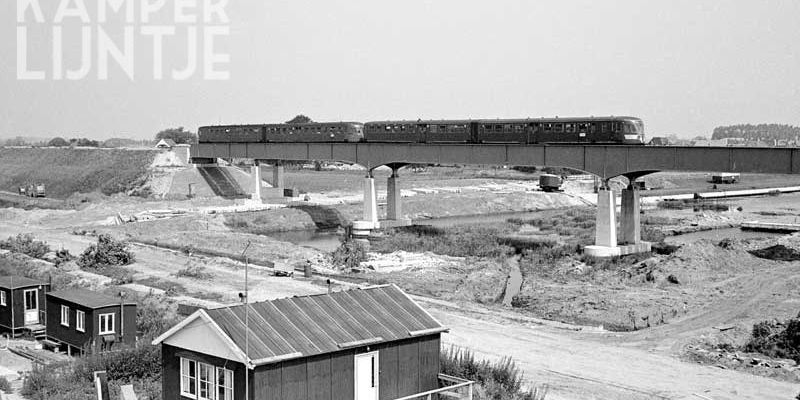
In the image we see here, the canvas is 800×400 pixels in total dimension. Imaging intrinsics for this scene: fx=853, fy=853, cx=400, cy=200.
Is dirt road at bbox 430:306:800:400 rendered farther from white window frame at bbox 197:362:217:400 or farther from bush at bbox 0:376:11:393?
bush at bbox 0:376:11:393

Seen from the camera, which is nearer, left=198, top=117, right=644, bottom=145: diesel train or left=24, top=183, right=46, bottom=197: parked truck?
left=198, top=117, right=644, bottom=145: diesel train

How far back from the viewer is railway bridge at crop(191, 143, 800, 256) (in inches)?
1874

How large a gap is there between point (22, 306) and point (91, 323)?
6.26 metres

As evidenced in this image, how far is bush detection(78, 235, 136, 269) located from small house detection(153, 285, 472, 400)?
31125 mm

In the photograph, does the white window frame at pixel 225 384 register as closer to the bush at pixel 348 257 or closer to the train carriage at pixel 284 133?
the bush at pixel 348 257

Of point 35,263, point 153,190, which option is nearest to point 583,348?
point 35,263

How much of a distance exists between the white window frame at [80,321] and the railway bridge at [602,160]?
1278 inches

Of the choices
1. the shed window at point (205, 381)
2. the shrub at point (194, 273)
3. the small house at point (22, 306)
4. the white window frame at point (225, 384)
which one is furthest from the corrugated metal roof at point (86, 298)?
the shrub at point (194, 273)

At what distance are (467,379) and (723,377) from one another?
860 cm

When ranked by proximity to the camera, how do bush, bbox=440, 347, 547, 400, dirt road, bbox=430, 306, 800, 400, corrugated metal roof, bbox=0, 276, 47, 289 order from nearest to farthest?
1. bush, bbox=440, 347, 547, 400
2. dirt road, bbox=430, 306, 800, 400
3. corrugated metal roof, bbox=0, 276, 47, 289

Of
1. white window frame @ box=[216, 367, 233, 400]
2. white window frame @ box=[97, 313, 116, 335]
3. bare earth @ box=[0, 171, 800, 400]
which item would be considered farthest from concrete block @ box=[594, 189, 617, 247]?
white window frame @ box=[216, 367, 233, 400]

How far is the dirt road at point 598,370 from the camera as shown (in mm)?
25125

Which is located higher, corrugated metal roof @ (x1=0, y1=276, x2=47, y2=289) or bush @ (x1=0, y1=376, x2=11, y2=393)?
corrugated metal roof @ (x1=0, y1=276, x2=47, y2=289)

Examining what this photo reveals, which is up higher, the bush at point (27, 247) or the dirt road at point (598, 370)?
the bush at point (27, 247)
